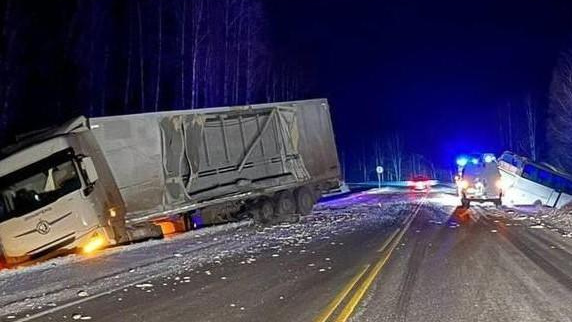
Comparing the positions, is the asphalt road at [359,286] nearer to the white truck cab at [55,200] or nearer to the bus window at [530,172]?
the white truck cab at [55,200]

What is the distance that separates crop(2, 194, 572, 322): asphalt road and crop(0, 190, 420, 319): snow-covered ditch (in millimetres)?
128

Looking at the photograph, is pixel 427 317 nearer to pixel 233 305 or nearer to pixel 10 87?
pixel 233 305

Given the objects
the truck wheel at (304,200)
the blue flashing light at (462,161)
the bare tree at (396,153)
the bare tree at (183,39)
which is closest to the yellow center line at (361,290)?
the truck wheel at (304,200)

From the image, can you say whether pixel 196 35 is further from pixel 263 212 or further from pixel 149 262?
pixel 149 262

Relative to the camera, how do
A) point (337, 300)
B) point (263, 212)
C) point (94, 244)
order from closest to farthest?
point (337, 300) → point (94, 244) → point (263, 212)

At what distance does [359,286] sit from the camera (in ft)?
32.6

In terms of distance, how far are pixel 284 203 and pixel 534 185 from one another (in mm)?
15506

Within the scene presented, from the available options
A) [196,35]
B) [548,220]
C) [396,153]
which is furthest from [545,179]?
[396,153]

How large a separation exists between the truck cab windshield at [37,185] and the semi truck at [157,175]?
2 cm

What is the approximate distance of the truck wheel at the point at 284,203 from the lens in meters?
22.7

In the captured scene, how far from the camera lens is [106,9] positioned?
3678 cm

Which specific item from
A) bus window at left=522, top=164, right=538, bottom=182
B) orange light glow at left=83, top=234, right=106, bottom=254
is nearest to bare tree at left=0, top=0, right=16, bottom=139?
orange light glow at left=83, top=234, right=106, bottom=254

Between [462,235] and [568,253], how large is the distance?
13.1 feet

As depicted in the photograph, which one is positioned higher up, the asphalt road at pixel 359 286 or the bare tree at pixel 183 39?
the bare tree at pixel 183 39
